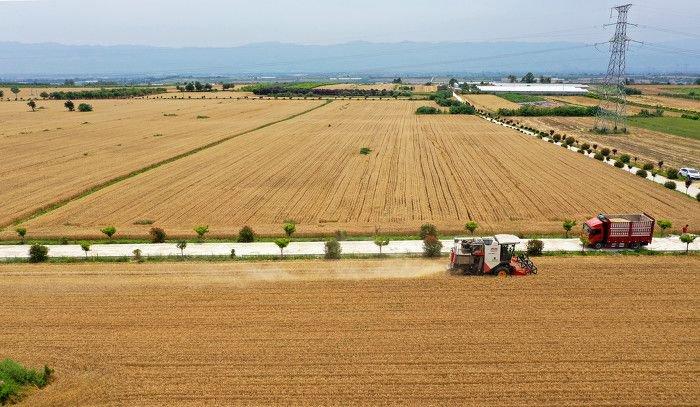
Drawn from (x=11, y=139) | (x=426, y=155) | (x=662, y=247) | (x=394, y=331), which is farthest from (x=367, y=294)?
(x=11, y=139)

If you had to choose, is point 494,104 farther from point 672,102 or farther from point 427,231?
point 427,231

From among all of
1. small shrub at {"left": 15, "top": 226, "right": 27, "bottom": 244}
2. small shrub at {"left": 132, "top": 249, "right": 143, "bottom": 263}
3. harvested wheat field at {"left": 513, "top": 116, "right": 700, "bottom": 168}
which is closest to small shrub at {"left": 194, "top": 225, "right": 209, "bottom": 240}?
small shrub at {"left": 132, "top": 249, "right": 143, "bottom": 263}

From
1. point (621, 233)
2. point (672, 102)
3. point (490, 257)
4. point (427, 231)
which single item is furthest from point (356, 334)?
point (672, 102)

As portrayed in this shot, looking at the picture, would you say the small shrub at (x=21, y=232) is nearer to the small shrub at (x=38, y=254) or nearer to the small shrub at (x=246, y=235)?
the small shrub at (x=38, y=254)

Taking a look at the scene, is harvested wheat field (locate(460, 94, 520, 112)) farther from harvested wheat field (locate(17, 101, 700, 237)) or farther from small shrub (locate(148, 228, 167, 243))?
small shrub (locate(148, 228, 167, 243))

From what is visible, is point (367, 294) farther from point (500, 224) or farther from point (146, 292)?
point (500, 224)

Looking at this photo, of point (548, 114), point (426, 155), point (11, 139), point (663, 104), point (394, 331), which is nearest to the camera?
point (394, 331)
